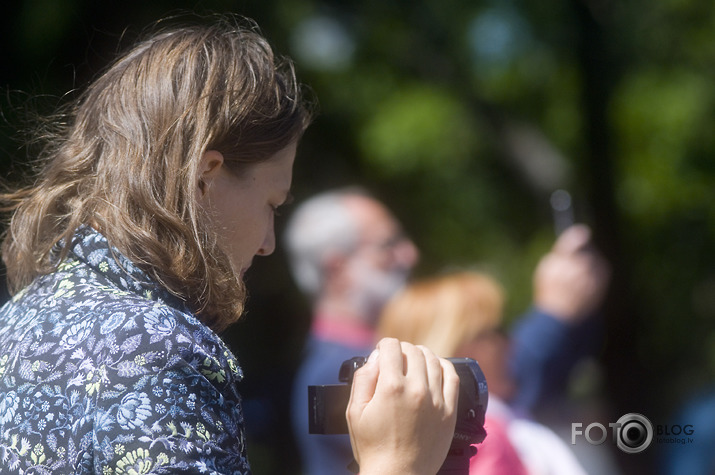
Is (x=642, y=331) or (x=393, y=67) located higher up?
(x=393, y=67)

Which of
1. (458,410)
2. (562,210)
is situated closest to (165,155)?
(458,410)

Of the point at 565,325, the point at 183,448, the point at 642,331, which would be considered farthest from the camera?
the point at 642,331

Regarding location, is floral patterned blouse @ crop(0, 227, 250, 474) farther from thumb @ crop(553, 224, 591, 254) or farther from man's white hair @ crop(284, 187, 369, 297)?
thumb @ crop(553, 224, 591, 254)

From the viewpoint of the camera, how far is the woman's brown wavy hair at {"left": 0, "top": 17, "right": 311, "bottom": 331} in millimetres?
1017

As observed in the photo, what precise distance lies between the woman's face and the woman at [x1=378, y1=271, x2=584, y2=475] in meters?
1.10

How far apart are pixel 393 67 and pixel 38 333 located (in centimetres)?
499

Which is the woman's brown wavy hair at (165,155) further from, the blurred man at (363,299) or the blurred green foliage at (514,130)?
the blurred green foliage at (514,130)

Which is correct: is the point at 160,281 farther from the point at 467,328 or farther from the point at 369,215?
the point at 369,215

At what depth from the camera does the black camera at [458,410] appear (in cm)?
116

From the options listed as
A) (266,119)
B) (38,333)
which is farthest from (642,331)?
(38,333)

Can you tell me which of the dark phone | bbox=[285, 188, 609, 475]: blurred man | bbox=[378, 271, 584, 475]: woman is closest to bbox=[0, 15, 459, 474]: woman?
bbox=[378, 271, 584, 475]: woman

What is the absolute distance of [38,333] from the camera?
94 centimetres

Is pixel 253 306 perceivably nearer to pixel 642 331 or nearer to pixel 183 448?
pixel 642 331

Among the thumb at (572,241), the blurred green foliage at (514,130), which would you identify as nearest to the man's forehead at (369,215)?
the thumb at (572,241)
